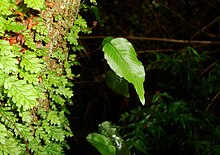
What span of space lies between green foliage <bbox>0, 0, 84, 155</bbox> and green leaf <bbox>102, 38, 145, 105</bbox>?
14 cm

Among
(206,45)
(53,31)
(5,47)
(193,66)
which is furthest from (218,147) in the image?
(5,47)

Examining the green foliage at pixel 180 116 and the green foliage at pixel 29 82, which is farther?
the green foliage at pixel 180 116

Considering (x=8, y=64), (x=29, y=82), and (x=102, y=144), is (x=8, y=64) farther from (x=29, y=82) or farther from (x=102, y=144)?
(x=102, y=144)

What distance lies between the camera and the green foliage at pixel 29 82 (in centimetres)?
91

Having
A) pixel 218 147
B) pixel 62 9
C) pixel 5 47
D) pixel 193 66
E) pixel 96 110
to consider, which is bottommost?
pixel 218 147

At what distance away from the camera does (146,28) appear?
357cm

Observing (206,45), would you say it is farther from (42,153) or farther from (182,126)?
(42,153)

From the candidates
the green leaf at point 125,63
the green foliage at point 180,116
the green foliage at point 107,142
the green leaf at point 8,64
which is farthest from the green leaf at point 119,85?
the green leaf at point 8,64

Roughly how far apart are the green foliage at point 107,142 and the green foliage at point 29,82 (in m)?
0.20

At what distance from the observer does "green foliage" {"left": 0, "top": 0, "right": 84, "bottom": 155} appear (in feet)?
3.00

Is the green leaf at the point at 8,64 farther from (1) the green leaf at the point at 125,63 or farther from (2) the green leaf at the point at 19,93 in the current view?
(1) the green leaf at the point at 125,63

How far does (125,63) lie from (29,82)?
342mm

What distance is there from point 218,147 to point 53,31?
1.48 metres

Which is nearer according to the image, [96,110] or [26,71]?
[26,71]
